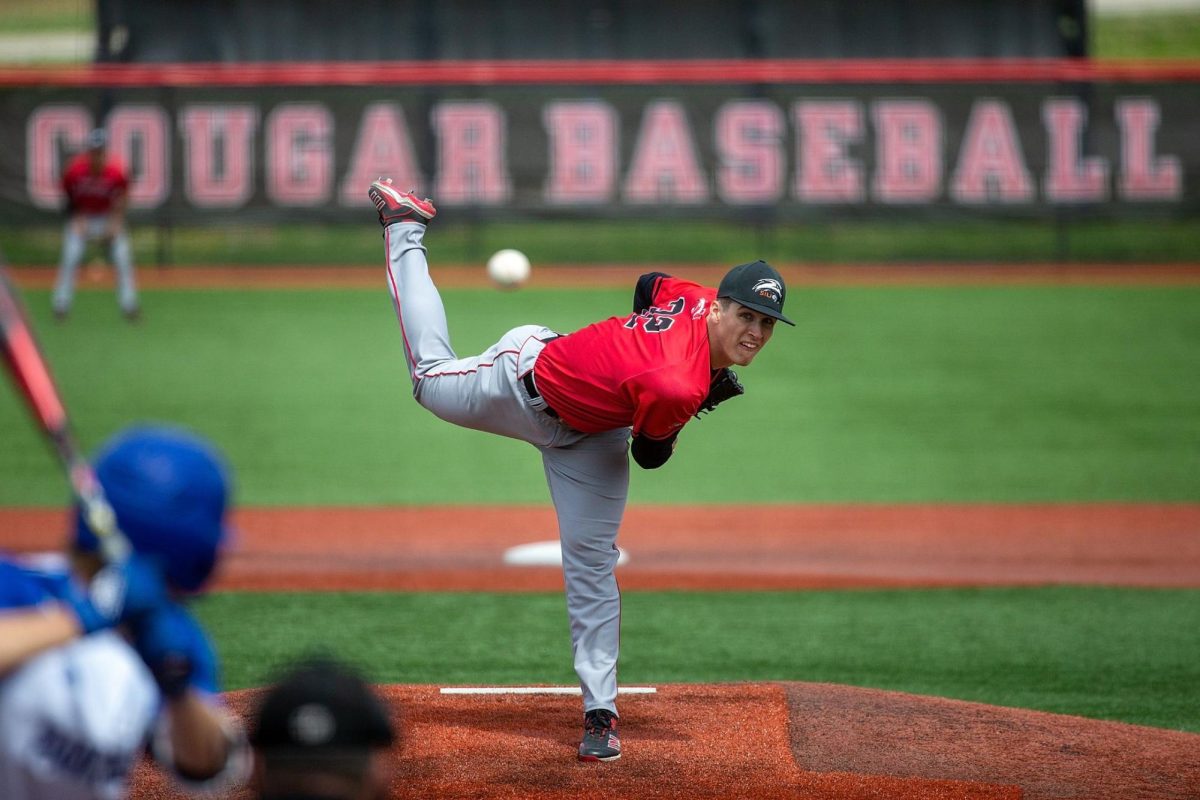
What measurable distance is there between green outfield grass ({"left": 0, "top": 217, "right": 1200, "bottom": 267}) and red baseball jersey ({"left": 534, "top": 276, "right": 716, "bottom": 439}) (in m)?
15.8

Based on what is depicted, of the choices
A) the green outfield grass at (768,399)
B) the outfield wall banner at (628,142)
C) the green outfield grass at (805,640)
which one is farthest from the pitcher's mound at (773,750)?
the outfield wall banner at (628,142)

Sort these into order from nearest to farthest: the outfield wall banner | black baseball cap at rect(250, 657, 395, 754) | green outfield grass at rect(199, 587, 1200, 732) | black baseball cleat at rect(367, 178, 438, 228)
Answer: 1. black baseball cap at rect(250, 657, 395, 754)
2. black baseball cleat at rect(367, 178, 438, 228)
3. green outfield grass at rect(199, 587, 1200, 732)
4. the outfield wall banner

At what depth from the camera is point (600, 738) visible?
4.85 m

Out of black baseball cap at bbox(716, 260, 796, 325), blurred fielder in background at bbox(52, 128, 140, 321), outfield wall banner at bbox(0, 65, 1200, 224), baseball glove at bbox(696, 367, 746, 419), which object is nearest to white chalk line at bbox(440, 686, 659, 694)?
baseball glove at bbox(696, 367, 746, 419)

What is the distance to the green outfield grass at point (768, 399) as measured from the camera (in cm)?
1131

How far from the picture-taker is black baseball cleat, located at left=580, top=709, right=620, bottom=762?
4816 mm

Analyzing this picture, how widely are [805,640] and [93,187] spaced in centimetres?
1285

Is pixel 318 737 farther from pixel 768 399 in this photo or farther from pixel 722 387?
pixel 768 399

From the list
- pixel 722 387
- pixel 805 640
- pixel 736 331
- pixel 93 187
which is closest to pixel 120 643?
pixel 736 331

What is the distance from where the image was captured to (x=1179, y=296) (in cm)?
1884

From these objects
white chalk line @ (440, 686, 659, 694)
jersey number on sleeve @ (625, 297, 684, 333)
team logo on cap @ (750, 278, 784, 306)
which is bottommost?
white chalk line @ (440, 686, 659, 694)

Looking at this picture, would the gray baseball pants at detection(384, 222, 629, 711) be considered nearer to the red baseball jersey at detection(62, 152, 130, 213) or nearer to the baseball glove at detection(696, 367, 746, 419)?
the baseball glove at detection(696, 367, 746, 419)

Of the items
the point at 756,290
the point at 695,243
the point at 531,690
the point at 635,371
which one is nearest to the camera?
the point at 635,371

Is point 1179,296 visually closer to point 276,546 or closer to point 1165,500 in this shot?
point 1165,500
